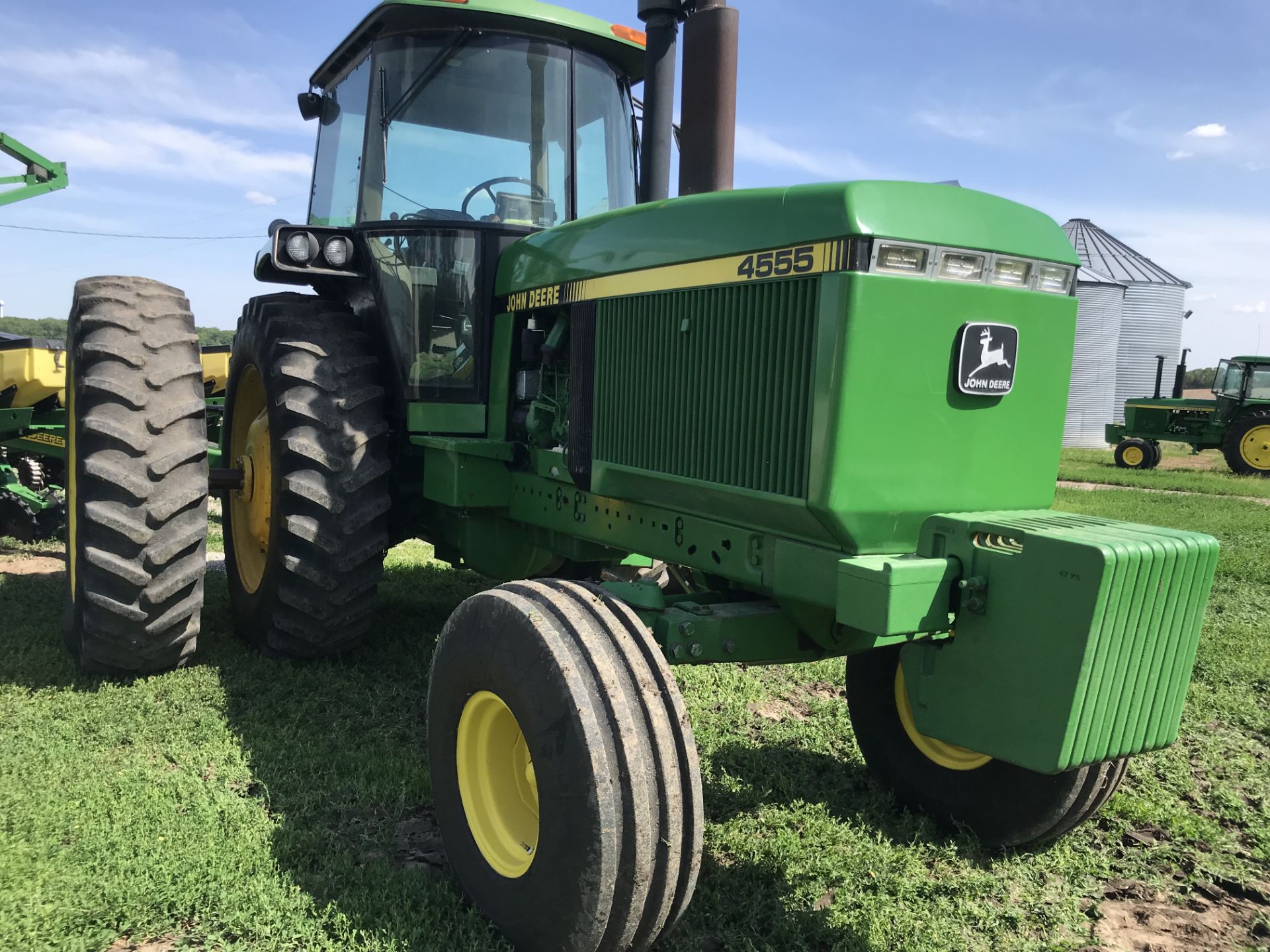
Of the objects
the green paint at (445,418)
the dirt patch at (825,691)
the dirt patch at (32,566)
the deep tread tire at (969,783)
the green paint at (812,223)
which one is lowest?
the dirt patch at (32,566)

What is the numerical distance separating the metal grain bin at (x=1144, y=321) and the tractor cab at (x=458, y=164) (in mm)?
27860

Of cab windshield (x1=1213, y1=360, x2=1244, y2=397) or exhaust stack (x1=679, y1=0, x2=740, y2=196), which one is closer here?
exhaust stack (x1=679, y1=0, x2=740, y2=196)

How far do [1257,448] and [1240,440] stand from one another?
0.31 meters

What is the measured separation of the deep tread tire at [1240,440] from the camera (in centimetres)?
1762

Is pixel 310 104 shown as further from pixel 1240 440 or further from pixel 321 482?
pixel 1240 440

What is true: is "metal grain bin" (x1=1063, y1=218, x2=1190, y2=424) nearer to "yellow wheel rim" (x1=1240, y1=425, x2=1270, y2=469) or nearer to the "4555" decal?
"yellow wheel rim" (x1=1240, y1=425, x2=1270, y2=469)

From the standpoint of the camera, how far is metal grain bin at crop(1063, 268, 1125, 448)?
2567 centimetres

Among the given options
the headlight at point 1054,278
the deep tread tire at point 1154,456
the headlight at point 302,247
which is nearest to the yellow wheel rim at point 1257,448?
the deep tread tire at point 1154,456

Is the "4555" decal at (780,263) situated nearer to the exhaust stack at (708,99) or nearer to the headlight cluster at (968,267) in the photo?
the headlight cluster at (968,267)

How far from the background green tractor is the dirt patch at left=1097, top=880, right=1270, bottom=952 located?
17.3 m

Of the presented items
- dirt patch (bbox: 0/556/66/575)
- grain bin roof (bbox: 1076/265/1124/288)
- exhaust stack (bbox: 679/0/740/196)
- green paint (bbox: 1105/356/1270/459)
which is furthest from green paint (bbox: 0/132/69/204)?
grain bin roof (bbox: 1076/265/1124/288)

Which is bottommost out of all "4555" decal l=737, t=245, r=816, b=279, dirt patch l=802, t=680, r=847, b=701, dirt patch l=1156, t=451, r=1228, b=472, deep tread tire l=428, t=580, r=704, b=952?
dirt patch l=1156, t=451, r=1228, b=472

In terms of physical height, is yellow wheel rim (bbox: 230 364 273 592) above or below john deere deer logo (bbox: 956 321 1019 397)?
below

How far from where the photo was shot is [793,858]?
289 centimetres
